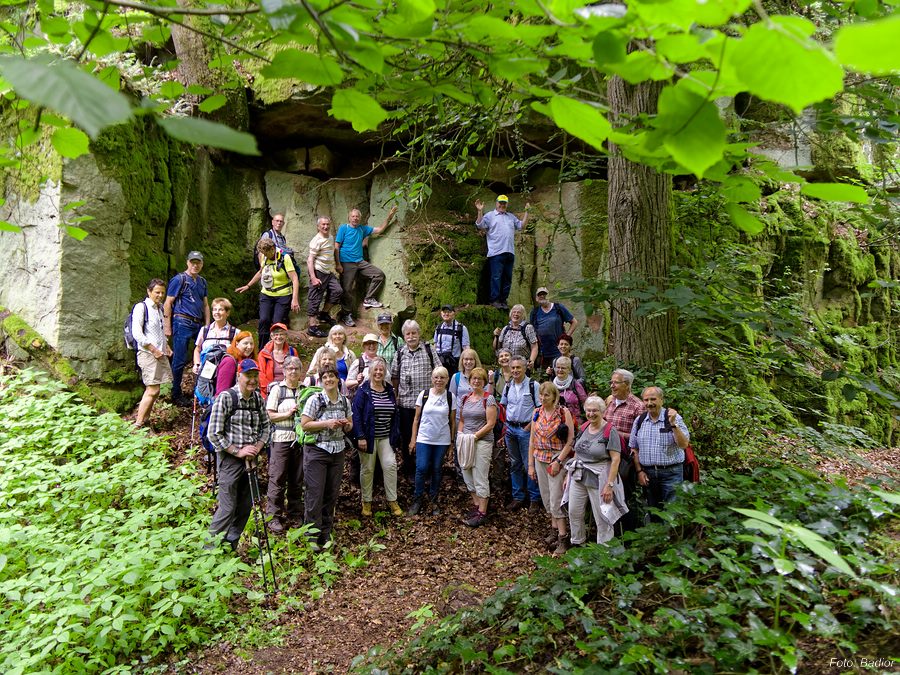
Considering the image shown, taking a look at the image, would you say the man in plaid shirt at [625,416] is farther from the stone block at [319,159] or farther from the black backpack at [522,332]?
the stone block at [319,159]

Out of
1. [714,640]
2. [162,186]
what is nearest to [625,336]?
[714,640]

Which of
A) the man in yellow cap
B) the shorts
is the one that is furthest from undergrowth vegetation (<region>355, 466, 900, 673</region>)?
the man in yellow cap

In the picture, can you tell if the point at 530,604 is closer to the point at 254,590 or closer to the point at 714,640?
the point at 714,640

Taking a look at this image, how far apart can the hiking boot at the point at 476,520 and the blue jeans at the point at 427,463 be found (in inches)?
20.4

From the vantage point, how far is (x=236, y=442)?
5.28 m

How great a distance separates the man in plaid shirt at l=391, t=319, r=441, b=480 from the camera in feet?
23.4

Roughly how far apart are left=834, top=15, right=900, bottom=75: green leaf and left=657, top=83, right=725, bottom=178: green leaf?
35cm

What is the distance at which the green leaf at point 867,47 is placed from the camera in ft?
2.70

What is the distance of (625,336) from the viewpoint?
5.87m

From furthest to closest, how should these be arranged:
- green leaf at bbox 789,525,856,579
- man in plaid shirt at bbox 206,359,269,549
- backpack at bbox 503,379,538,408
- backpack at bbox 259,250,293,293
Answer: backpack at bbox 259,250,293,293, backpack at bbox 503,379,538,408, man in plaid shirt at bbox 206,359,269,549, green leaf at bbox 789,525,856,579

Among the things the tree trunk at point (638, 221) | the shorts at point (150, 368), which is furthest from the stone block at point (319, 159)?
the tree trunk at point (638, 221)

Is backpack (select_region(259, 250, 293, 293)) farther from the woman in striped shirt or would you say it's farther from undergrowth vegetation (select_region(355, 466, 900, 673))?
undergrowth vegetation (select_region(355, 466, 900, 673))

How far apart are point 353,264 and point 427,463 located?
5457mm

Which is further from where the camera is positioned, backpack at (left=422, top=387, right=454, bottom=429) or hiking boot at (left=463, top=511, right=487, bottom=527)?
backpack at (left=422, top=387, right=454, bottom=429)
